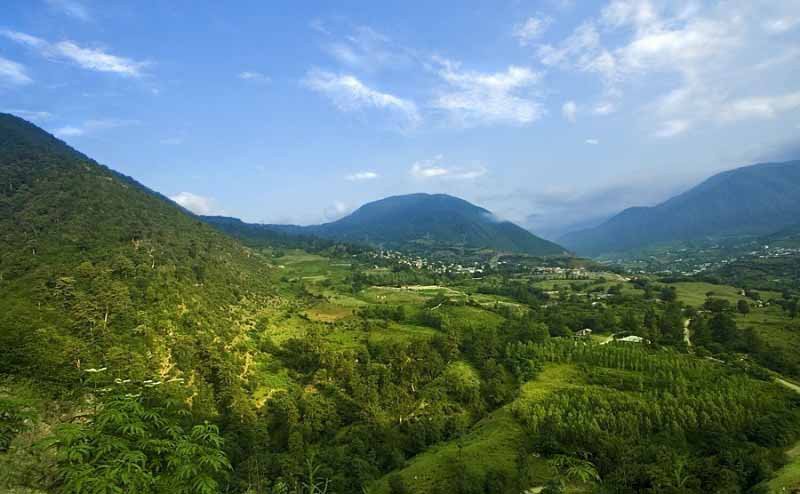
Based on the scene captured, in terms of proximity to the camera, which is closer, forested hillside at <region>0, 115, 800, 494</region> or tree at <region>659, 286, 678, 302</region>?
forested hillside at <region>0, 115, 800, 494</region>

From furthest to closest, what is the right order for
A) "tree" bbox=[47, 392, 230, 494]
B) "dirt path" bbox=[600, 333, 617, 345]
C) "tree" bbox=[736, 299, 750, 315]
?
1. "tree" bbox=[736, 299, 750, 315]
2. "dirt path" bbox=[600, 333, 617, 345]
3. "tree" bbox=[47, 392, 230, 494]

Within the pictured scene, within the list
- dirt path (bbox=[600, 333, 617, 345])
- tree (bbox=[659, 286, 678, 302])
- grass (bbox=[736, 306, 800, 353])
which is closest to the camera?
grass (bbox=[736, 306, 800, 353])

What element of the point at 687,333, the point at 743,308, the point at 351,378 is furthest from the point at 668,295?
the point at 351,378

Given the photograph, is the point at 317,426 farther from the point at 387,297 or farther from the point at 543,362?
the point at 387,297

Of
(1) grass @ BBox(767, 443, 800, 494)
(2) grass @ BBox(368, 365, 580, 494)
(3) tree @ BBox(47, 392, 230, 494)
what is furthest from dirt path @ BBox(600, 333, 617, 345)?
(3) tree @ BBox(47, 392, 230, 494)

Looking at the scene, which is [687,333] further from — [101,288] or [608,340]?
[101,288]

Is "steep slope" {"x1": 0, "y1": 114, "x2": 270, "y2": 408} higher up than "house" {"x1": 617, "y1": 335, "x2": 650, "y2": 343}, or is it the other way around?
"steep slope" {"x1": 0, "y1": 114, "x2": 270, "y2": 408}

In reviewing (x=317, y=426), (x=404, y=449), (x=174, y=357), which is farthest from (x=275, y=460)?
(x=174, y=357)

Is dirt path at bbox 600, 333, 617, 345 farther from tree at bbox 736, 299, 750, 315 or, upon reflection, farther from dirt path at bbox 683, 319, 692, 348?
tree at bbox 736, 299, 750, 315
